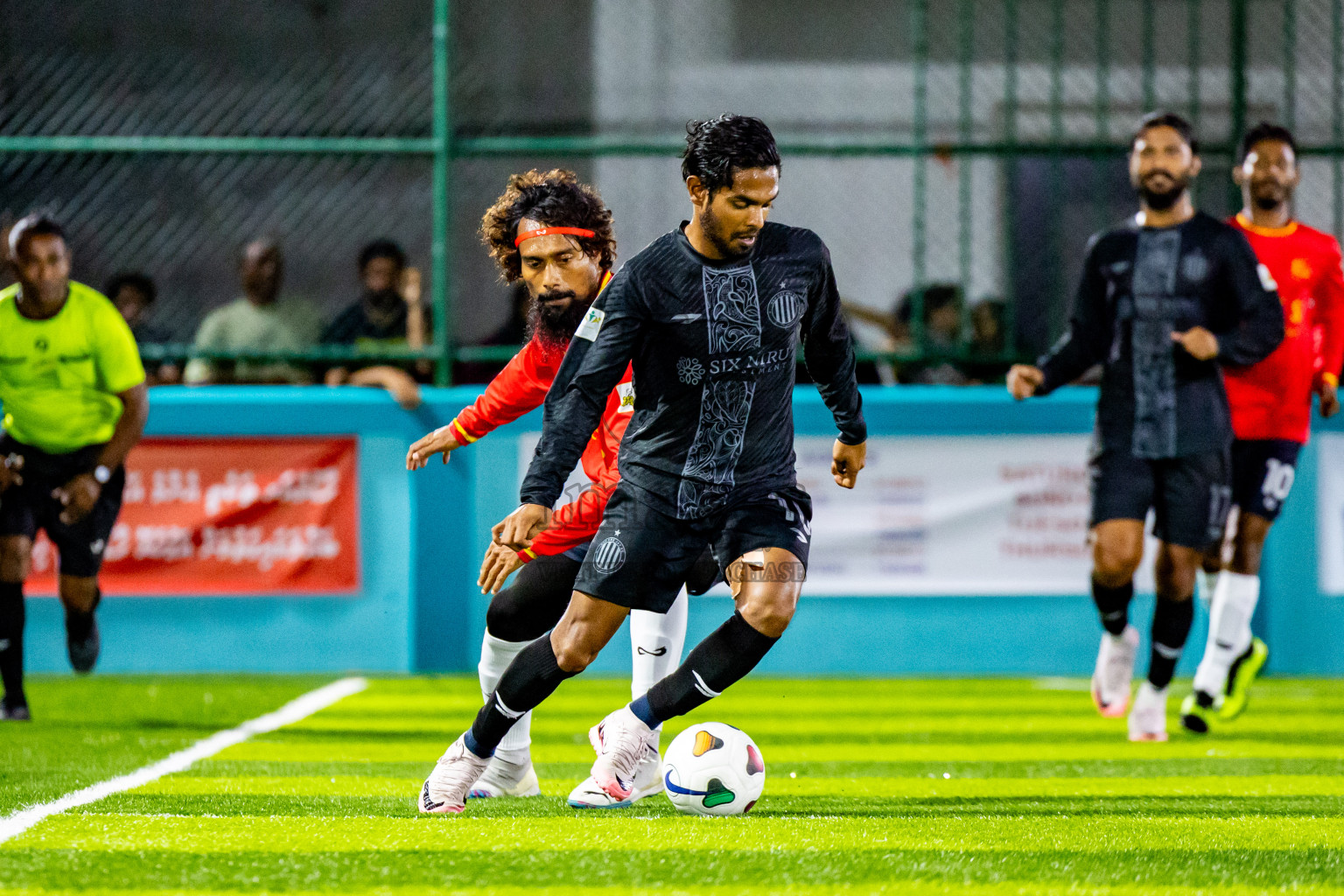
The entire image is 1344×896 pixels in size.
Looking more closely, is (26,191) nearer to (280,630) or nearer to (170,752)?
(280,630)

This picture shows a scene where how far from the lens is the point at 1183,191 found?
6254mm

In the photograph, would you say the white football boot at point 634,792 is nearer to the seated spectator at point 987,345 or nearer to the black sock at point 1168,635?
the black sock at point 1168,635

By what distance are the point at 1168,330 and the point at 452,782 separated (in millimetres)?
3229

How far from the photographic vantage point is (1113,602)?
6.30m

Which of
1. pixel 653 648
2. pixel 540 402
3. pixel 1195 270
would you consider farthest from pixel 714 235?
pixel 1195 270

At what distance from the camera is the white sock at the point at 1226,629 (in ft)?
22.2

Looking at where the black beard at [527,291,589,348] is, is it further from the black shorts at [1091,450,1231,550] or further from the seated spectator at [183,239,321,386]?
the seated spectator at [183,239,321,386]

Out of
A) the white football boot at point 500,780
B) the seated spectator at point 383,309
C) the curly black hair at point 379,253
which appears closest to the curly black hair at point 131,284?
the seated spectator at point 383,309

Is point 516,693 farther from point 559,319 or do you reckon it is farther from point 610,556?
point 559,319

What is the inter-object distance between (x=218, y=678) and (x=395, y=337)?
2.09 metres

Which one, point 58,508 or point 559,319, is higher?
point 559,319

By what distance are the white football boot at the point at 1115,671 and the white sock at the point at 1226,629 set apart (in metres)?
0.38

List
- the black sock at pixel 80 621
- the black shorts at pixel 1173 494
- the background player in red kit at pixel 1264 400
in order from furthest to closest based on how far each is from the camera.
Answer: the black sock at pixel 80 621 → the background player in red kit at pixel 1264 400 → the black shorts at pixel 1173 494

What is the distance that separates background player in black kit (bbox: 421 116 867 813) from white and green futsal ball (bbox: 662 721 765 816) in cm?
14
